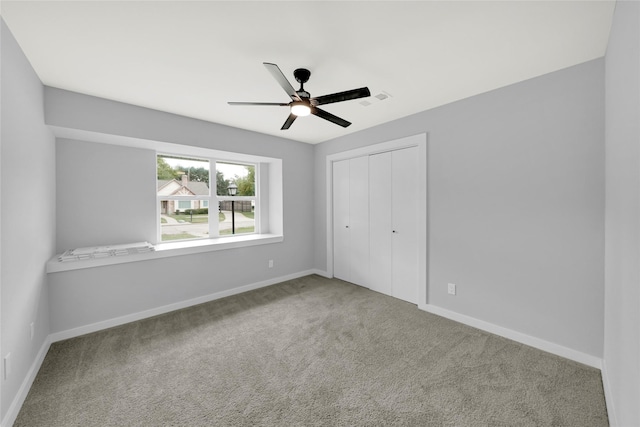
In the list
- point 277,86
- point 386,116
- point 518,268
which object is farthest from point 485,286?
point 277,86

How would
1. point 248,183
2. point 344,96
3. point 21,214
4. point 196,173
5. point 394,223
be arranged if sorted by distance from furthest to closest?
point 248,183 → point 196,173 → point 394,223 → point 344,96 → point 21,214

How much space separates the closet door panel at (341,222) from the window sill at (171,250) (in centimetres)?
95

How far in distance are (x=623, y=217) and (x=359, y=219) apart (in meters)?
2.79

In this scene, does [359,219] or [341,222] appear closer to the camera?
[359,219]

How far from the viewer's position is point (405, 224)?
334 centimetres

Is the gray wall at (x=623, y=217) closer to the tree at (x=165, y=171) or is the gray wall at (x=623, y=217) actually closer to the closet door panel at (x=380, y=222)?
the closet door panel at (x=380, y=222)

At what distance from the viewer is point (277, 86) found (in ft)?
7.79

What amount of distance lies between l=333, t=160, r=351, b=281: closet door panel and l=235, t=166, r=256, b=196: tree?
1.42 m

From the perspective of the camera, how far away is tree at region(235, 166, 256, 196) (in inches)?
170

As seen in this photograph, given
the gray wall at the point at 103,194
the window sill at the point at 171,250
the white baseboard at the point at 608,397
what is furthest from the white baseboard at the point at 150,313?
the white baseboard at the point at 608,397

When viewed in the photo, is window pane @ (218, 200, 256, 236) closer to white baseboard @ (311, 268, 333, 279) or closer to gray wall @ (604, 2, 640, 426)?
white baseboard @ (311, 268, 333, 279)

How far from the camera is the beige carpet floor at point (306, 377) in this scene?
1.58 m

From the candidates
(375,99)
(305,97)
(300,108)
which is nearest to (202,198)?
(300,108)

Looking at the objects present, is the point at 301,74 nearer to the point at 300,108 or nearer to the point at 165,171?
the point at 300,108
